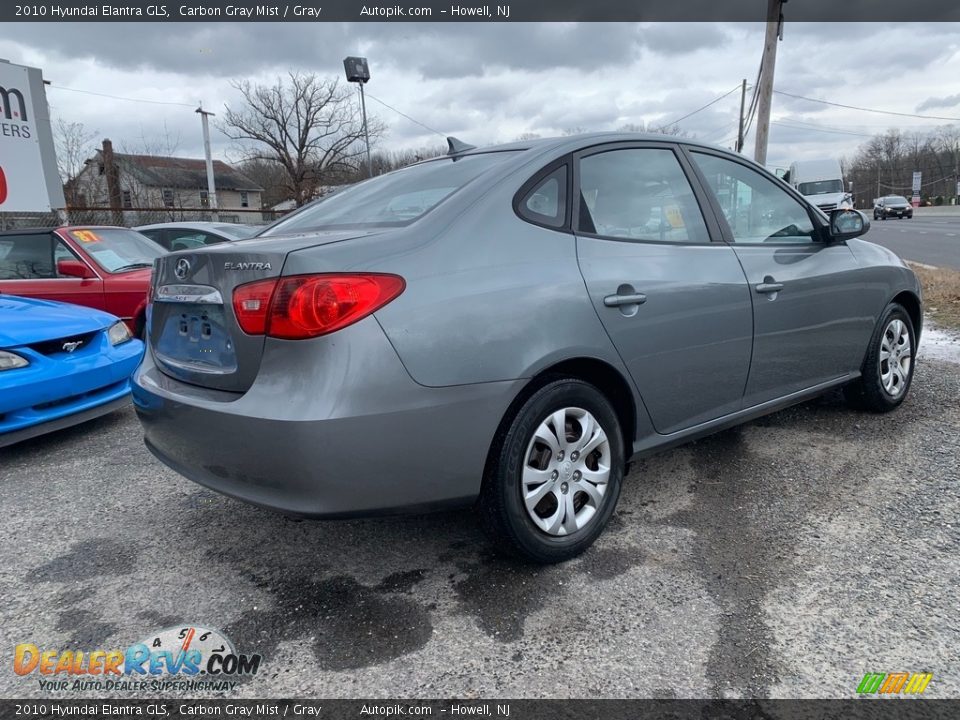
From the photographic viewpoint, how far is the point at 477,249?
2266mm

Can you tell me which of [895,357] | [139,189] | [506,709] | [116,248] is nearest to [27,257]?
[116,248]

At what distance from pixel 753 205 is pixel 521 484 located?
6.79 ft

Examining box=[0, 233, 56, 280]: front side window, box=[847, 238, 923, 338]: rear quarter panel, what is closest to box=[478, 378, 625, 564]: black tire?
box=[847, 238, 923, 338]: rear quarter panel

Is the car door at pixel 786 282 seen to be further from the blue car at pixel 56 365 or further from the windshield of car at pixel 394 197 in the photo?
the blue car at pixel 56 365

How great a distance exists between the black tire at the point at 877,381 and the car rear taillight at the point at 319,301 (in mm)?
3164

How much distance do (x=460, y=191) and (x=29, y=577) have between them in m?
2.25

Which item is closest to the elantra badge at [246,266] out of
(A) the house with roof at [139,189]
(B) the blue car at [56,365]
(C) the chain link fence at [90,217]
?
(B) the blue car at [56,365]

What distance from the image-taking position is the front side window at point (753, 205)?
3215mm

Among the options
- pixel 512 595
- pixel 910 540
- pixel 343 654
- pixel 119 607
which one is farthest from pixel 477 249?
pixel 910 540

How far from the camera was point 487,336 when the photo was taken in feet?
7.14

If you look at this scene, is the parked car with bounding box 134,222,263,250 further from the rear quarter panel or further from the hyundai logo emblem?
the rear quarter panel

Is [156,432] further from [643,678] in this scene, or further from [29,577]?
Answer: [643,678]

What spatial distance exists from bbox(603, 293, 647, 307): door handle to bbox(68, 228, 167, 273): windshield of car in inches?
210

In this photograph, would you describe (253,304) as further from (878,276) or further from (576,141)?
(878,276)
